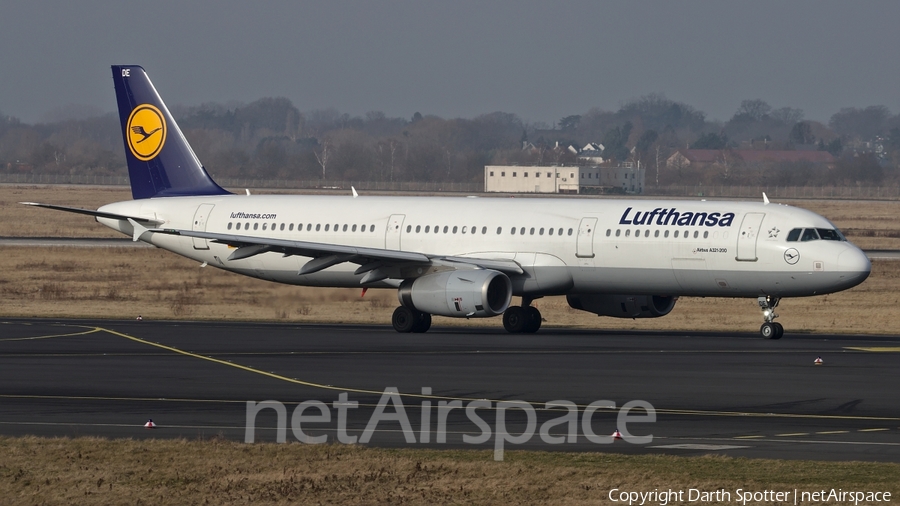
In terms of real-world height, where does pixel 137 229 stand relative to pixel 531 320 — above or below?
above

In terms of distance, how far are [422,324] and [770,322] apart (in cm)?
994

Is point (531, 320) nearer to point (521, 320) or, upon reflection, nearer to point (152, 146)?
point (521, 320)

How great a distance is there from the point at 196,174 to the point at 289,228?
16.5 feet

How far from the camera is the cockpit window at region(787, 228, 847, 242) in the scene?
1478 inches

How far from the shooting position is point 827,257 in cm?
3709

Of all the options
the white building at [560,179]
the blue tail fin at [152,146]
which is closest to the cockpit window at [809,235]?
the blue tail fin at [152,146]

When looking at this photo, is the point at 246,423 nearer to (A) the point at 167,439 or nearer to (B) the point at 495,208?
(A) the point at 167,439

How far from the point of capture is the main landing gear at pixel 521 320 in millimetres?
40531

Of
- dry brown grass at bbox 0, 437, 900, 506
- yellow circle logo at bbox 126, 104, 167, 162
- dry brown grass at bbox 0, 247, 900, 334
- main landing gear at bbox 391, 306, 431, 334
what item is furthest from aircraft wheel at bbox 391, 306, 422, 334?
dry brown grass at bbox 0, 437, 900, 506

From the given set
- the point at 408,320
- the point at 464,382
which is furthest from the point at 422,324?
the point at 464,382

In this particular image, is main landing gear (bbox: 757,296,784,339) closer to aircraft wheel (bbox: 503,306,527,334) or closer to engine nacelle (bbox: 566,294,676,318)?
engine nacelle (bbox: 566,294,676,318)

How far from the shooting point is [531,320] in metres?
40.6

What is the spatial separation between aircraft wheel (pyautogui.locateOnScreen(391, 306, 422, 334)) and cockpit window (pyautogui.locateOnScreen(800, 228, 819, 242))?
11.1 meters

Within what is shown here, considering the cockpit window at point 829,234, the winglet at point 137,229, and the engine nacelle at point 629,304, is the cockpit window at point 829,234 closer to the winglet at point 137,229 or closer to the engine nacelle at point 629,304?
the engine nacelle at point 629,304
